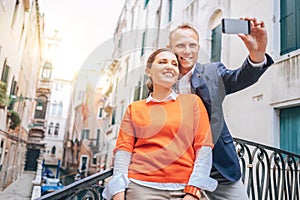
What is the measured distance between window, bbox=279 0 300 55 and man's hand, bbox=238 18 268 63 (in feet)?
7.44

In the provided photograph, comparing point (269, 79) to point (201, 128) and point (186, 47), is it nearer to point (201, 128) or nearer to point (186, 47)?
point (186, 47)

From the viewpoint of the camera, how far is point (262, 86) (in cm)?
341

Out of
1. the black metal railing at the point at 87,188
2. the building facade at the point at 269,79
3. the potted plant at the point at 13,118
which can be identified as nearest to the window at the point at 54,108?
the potted plant at the point at 13,118

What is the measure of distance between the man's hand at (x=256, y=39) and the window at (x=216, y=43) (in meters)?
3.38

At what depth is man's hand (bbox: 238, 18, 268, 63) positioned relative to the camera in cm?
110

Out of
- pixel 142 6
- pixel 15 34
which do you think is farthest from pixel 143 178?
pixel 142 6

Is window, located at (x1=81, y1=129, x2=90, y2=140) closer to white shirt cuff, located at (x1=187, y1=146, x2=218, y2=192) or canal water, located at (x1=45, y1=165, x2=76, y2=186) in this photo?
canal water, located at (x1=45, y1=165, x2=76, y2=186)

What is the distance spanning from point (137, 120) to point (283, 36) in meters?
2.80

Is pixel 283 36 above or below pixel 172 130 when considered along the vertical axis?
above

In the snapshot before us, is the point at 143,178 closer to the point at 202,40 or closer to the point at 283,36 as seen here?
the point at 283,36

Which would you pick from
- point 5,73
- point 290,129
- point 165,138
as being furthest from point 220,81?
point 5,73

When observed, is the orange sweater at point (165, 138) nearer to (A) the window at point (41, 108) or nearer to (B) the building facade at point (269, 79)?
(B) the building facade at point (269, 79)

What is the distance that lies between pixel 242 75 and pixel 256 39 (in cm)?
15

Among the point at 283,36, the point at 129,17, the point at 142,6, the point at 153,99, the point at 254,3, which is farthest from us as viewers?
the point at 129,17
